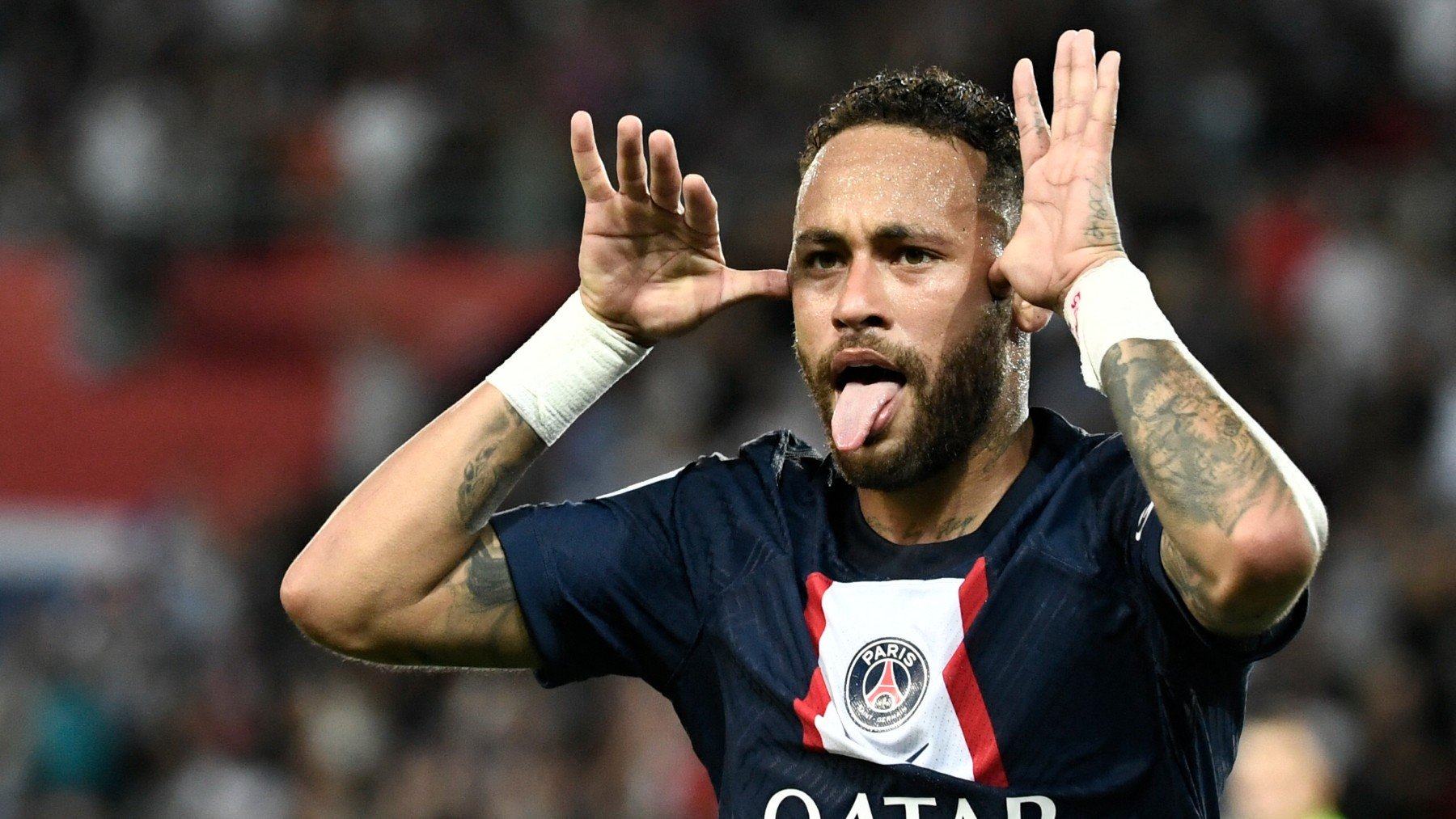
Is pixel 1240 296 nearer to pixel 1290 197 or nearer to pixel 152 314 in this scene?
pixel 1290 197

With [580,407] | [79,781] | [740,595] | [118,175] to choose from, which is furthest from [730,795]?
[118,175]

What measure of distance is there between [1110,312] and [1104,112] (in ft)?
1.05

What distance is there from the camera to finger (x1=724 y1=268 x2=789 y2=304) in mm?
3154

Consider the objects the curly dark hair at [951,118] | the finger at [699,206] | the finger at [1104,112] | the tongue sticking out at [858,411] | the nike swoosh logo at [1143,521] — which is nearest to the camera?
the nike swoosh logo at [1143,521]

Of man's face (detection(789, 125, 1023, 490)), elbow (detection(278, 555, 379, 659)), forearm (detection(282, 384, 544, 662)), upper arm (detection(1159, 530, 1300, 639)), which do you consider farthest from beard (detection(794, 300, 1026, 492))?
elbow (detection(278, 555, 379, 659))

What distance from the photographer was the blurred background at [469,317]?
7.32m

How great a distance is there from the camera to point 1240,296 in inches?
308

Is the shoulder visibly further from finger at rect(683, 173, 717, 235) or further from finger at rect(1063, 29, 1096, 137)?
finger at rect(1063, 29, 1096, 137)

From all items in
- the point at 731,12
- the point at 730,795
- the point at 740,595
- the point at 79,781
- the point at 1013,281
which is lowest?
the point at 79,781

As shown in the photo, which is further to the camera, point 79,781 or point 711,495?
point 79,781

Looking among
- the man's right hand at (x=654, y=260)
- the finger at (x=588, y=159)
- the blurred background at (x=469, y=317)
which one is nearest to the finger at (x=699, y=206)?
the man's right hand at (x=654, y=260)

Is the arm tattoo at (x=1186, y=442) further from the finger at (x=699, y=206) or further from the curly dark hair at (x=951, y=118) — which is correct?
the finger at (x=699, y=206)

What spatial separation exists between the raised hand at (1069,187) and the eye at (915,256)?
13 centimetres

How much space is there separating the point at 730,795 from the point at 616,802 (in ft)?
14.3
